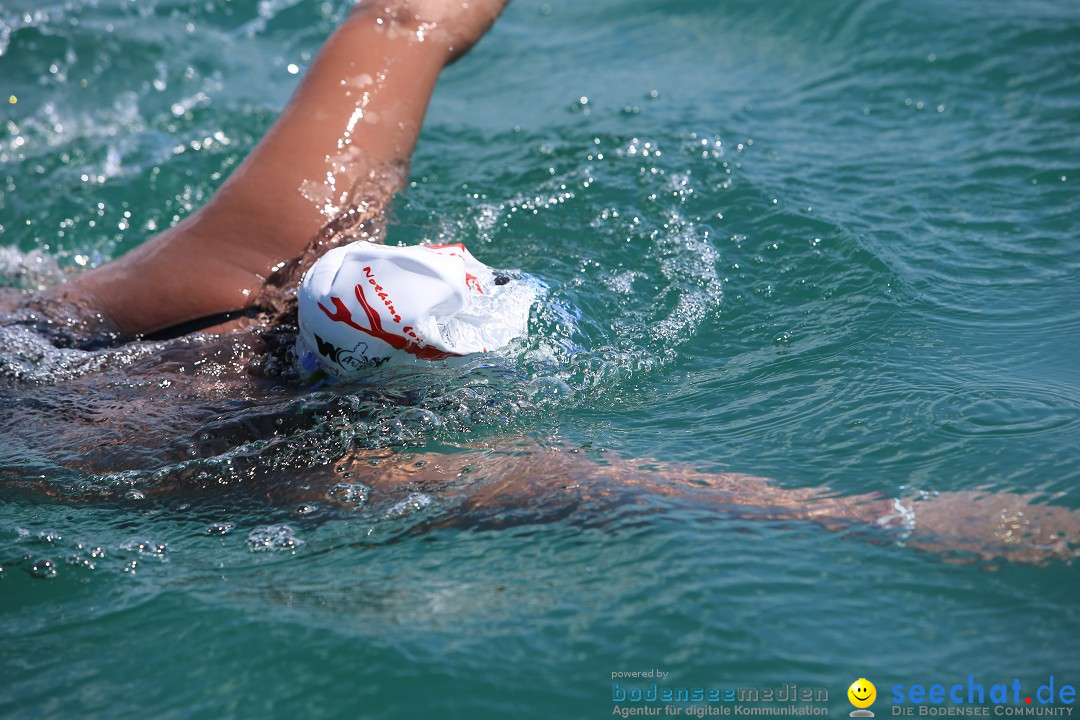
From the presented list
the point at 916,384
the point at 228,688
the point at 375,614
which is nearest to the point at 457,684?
the point at 375,614

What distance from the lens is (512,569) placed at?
8.54 ft

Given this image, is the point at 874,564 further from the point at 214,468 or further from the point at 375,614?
the point at 214,468

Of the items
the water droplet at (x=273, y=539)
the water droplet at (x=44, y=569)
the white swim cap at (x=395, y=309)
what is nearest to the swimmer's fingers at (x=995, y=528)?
the white swim cap at (x=395, y=309)

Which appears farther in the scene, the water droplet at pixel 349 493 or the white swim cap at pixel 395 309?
the white swim cap at pixel 395 309

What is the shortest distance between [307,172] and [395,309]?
3.13 feet

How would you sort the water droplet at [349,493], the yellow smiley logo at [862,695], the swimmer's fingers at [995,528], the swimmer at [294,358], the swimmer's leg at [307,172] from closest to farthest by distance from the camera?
the yellow smiley logo at [862,695]
the swimmer's fingers at [995,528]
the swimmer at [294,358]
the water droplet at [349,493]
the swimmer's leg at [307,172]

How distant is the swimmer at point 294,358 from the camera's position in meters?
2.72

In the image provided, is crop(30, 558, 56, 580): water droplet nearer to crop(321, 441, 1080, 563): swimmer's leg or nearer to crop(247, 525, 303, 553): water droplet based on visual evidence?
crop(247, 525, 303, 553): water droplet

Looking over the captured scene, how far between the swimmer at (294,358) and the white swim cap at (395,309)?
1 cm

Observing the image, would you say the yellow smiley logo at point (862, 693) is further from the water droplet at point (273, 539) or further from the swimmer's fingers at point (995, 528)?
the water droplet at point (273, 539)

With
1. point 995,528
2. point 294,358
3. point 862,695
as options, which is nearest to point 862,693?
point 862,695

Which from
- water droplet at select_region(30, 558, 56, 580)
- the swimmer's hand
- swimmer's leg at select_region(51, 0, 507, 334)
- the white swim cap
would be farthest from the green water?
the swimmer's hand

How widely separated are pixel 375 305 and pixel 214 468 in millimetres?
690

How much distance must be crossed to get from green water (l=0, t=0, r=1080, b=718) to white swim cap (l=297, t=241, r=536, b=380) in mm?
174
